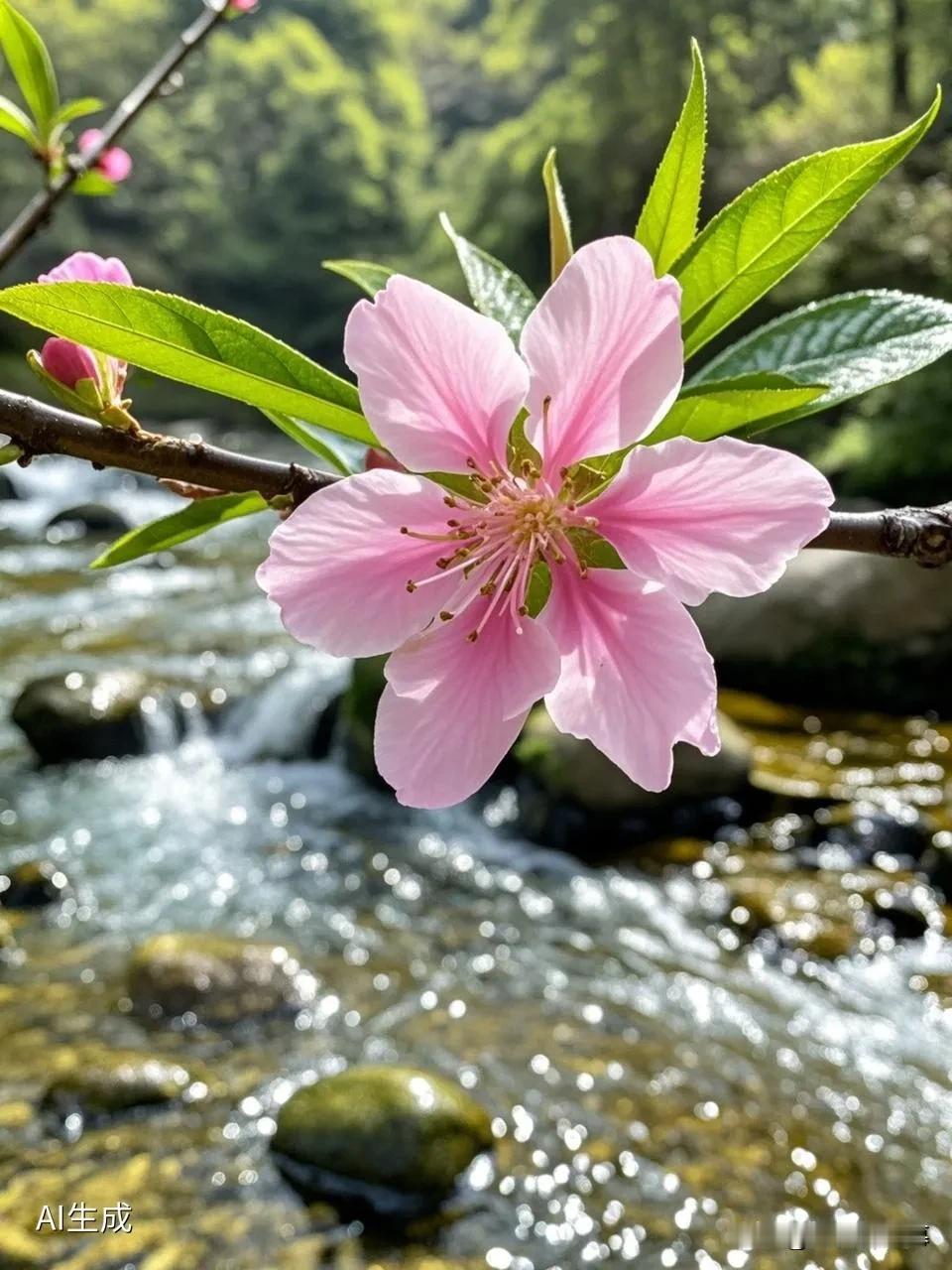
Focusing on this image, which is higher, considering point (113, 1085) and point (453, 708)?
point (453, 708)

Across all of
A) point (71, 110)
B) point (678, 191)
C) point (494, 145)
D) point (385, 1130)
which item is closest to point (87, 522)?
point (494, 145)

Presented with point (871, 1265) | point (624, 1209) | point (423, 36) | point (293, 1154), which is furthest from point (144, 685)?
point (423, 36)

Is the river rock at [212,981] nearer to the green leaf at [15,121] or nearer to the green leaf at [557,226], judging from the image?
the green leaf at [15,121]

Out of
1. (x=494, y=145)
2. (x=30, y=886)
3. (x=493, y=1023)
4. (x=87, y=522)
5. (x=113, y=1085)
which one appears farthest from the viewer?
(x=494, y=145)

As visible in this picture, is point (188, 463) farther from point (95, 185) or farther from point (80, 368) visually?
point (95, 185)

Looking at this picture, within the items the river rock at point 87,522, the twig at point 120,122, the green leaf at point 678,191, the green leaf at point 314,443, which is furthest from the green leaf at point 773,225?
the river rock at point 87,522

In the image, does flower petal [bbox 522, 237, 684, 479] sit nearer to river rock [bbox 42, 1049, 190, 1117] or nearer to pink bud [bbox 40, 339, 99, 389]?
pink bud [bbox 40, 339, 99, 389]
